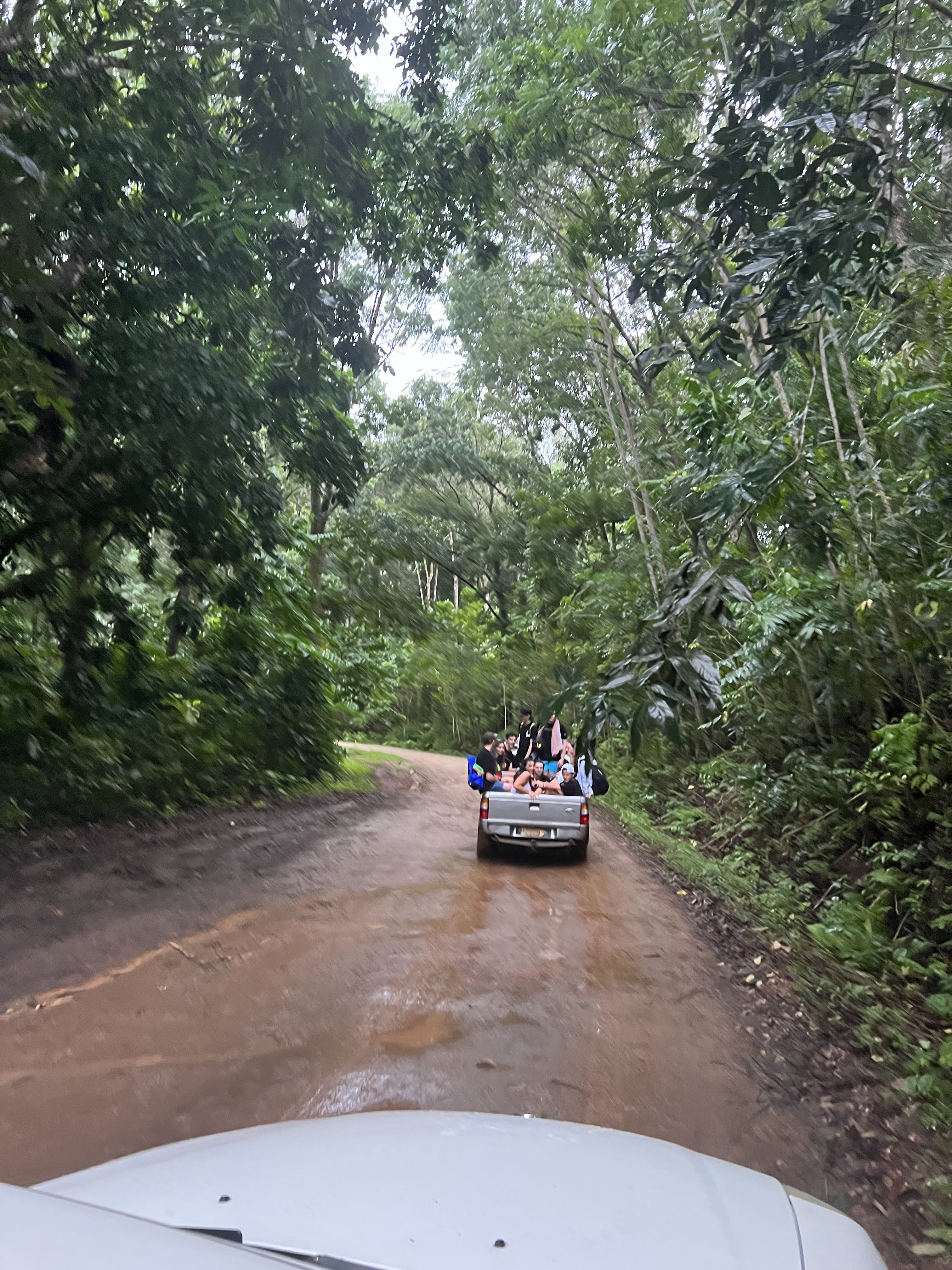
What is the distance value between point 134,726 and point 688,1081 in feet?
27.2

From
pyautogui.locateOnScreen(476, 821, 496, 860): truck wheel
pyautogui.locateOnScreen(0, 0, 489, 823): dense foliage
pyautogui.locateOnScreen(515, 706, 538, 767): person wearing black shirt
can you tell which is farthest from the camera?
pyautogui.locateOnScreen(515, 706, 538, 767): person wearing black shirt

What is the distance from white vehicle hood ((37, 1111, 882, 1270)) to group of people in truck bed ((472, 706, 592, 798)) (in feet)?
26.0

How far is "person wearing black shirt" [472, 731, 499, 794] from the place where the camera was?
11953 millimetres

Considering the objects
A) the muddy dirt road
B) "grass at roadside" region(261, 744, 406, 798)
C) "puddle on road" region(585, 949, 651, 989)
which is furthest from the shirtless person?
"grass at roadside" region(261, 744, 406, 798)

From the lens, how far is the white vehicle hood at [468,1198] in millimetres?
1872

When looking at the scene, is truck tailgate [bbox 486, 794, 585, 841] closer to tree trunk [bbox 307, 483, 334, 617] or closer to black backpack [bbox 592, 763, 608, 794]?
black backpack [bbox 592, 763, 608, 794]

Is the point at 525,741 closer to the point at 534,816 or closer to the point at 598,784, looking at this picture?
the point at 598,784

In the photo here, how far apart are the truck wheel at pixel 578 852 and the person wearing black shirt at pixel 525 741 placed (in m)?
1.67

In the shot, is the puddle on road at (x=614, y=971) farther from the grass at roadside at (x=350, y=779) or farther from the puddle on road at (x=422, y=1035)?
the grass at roadside at (x=350, y=779)

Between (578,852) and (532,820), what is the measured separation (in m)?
0.89

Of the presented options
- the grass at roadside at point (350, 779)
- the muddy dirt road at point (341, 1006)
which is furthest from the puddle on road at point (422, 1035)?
the grass at roadside at point (350, 779)

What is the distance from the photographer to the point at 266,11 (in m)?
7.93

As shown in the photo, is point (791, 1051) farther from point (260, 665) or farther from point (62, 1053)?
point (260, 665)

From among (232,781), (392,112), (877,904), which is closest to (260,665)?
(232,781)
